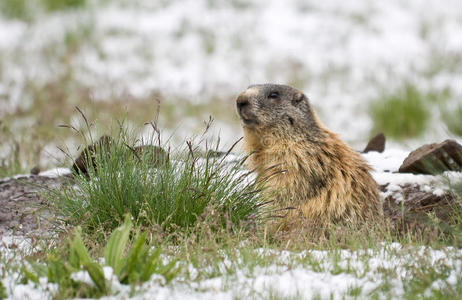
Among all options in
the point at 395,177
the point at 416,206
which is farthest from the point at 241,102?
the point at 416,206

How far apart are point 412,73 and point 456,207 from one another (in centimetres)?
715

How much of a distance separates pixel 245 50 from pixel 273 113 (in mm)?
7302

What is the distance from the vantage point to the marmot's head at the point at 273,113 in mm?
5090

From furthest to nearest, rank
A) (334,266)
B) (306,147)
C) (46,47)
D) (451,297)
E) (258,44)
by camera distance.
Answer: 1. (258,44)
2. (46,47)
3. (306,147)
4. (334,266)
5. (451,297)

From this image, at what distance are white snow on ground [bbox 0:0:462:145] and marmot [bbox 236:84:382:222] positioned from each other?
4308mm

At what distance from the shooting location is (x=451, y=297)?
2.94 metres

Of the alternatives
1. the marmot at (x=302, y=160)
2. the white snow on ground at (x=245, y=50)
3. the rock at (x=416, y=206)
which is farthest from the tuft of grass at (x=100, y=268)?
the white snow on ground at (x=245, y=50)

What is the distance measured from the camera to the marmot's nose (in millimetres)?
5059

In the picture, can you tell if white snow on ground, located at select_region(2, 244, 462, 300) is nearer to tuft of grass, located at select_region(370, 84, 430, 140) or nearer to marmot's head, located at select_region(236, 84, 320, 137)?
marmot's head, located at select_region(236, 84, 320, 137)

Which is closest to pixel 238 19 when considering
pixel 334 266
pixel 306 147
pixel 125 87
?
pixel 125 87

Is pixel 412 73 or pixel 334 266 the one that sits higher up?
pixel 412 73

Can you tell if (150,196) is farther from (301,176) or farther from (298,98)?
(298,98)

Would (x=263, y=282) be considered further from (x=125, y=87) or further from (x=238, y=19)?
(x=238, y=19)

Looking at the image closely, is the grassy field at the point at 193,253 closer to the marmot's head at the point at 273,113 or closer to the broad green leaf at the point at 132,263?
the broad green leaf at the point at 132,263
